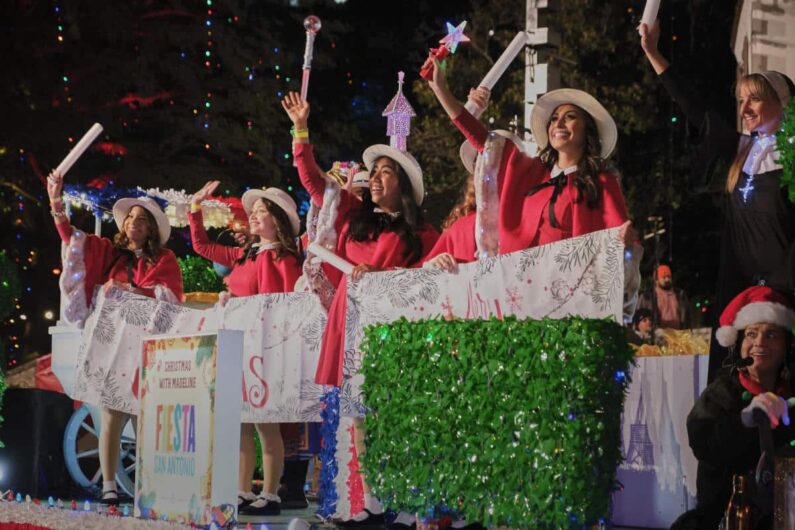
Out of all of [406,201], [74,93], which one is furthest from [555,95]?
[74,93]

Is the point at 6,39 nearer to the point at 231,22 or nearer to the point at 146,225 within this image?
the point at 231,22

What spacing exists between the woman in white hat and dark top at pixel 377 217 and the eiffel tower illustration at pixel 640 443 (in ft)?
4.99

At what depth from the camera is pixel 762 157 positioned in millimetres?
5723

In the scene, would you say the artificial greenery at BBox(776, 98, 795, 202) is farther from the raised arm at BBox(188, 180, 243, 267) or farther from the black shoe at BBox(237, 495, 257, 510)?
the raised arm at BBox(188, 180, 243, 267)

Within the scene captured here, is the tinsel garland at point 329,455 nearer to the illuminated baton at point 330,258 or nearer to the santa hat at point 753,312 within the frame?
the illuminated baton at point 330,258

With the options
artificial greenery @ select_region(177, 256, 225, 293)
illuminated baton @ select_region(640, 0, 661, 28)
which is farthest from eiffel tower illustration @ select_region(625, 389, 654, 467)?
artificial greenery @ select_region(177, 256, 225, 293)

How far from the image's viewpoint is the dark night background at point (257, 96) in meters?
17.8

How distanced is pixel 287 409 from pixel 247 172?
12.0 metres

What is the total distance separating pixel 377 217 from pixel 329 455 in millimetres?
1395

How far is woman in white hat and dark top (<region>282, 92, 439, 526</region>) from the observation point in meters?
7.16

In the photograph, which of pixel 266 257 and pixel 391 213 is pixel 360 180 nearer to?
pixel 391 213

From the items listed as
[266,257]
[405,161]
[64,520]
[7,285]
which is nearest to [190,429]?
[64,520]

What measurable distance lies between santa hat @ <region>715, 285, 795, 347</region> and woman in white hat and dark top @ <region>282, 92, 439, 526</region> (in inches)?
85.7

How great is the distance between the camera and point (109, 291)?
8656 mm
